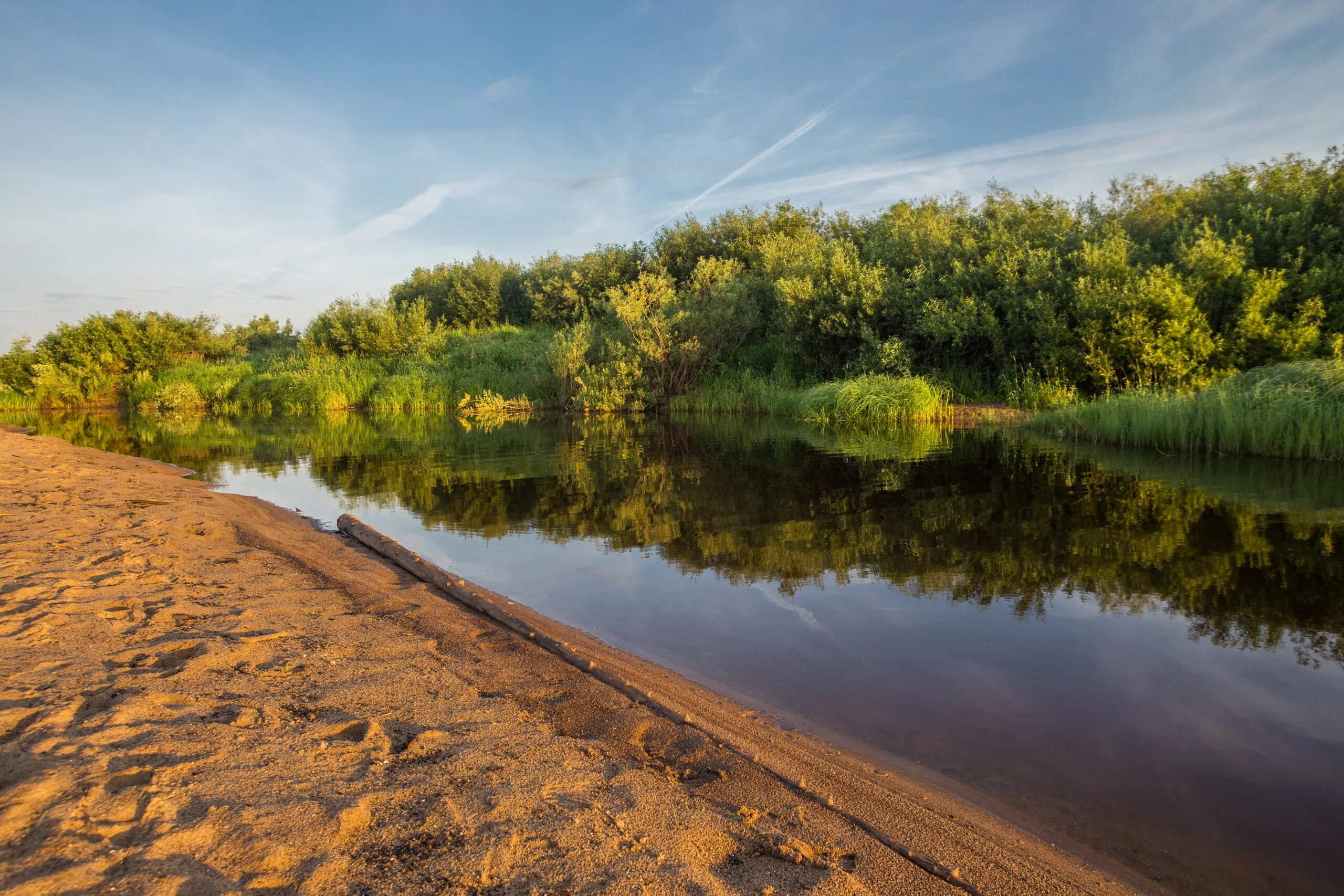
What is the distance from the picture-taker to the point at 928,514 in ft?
29.9

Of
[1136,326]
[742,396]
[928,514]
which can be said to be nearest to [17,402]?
[742,396]

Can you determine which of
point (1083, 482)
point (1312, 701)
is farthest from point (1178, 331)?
point (1312, 701)

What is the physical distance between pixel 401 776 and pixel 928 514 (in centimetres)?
Answer: 764

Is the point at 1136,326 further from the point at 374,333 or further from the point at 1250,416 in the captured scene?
the point at 374,333

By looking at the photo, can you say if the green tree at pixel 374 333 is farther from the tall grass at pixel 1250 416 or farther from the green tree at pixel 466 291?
the tall grass at pixel 1250 416

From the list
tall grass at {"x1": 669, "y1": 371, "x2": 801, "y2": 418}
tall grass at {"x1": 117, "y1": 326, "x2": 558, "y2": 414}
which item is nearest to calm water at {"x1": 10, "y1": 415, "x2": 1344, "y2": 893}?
tall grass at {"x1": 669, "y1": 371, "x2": 801, "y2": 418}

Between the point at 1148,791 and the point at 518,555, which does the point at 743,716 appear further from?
the point at 518,555

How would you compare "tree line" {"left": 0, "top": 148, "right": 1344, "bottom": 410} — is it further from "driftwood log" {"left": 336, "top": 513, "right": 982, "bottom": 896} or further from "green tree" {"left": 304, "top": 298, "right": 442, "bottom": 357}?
"driftwood log" {"left": 336, "top": 513, "right": 982, "bottom": 896}

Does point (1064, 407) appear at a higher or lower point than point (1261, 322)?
lower

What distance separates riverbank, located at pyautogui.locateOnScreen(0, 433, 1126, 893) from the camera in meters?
2.31

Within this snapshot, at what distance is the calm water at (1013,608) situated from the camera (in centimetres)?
339

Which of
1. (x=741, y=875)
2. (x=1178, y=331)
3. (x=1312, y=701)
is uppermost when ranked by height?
(x=1178, y=331)

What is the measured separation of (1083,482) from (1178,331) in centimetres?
1023

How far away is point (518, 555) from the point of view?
316 inches
